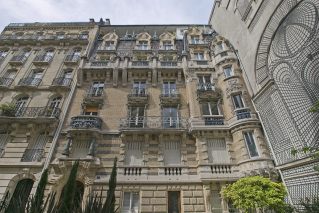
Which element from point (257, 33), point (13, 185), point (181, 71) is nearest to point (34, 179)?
point (13, 185)

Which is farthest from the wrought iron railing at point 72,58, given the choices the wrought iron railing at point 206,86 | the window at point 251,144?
the window at point 251,144

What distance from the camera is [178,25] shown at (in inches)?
864

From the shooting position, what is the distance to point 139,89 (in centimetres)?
1468

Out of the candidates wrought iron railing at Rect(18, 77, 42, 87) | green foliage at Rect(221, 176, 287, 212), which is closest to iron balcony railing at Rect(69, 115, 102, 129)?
wrought iron railing at Rect(18, 77, 42, 87)

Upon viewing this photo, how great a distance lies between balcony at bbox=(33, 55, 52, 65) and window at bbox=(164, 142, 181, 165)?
14792mm

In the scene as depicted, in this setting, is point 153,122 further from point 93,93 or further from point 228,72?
point 228,72

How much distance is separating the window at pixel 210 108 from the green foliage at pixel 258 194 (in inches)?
220

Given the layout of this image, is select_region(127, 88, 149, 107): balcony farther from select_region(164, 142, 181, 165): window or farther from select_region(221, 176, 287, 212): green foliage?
select_region(221, 176, 287, 212): green foliage

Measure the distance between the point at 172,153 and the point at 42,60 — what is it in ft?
53.5

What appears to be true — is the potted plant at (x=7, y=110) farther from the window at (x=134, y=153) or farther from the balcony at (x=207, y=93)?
the balcony at (x=207, y=93)

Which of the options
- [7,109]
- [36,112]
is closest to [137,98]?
[36,112]

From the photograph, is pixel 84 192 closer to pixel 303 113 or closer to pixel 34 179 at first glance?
pixel 34 179

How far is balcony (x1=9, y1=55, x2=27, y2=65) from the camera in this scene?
17.0m

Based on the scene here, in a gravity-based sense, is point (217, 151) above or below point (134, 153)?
above
